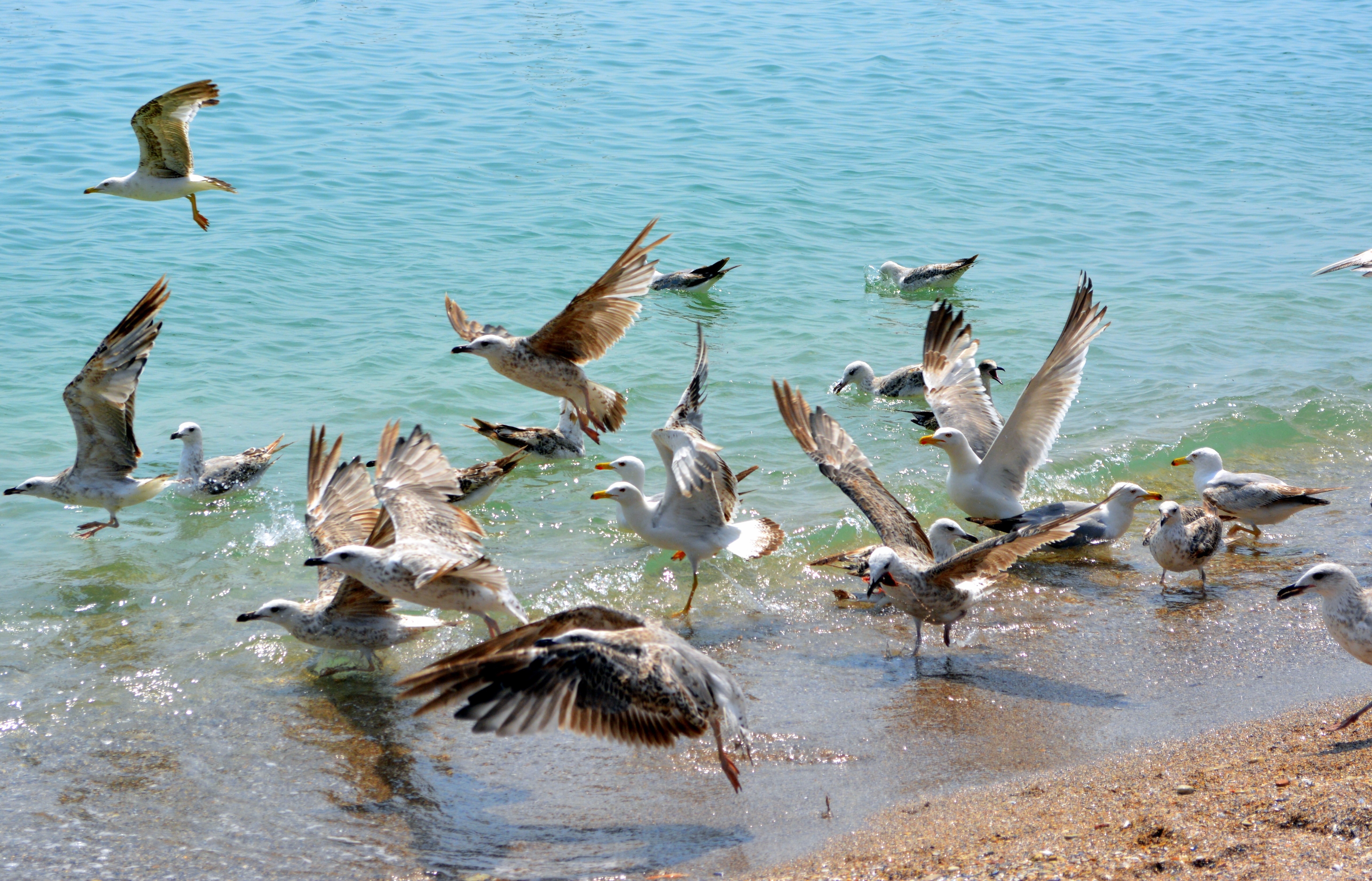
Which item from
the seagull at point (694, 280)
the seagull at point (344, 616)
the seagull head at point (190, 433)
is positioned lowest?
the seagull at point (694, 280)

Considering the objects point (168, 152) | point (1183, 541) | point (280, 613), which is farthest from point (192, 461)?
point (1183, 541)

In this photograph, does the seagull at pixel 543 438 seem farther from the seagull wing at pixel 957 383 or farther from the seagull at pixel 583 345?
the seagull wing at pixel 957 383

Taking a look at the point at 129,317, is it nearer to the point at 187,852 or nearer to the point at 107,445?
the point at 107,445

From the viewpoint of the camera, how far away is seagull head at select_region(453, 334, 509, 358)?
29.2 feet

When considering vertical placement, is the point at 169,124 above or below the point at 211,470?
above

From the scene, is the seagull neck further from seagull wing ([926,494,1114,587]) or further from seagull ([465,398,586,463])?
seagull wing ([926,494,1114,587])

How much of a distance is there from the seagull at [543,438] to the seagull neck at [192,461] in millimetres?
2084

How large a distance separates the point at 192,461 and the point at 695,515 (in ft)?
14.2

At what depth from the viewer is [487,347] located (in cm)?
895

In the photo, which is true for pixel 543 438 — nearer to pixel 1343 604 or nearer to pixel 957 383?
pixel 957 383

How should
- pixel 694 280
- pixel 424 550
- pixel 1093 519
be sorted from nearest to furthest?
pixel 424 550, pixel 1093 519, pixel 694 280

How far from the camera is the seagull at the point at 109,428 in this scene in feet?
26.7

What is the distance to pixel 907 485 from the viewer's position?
9859 mm

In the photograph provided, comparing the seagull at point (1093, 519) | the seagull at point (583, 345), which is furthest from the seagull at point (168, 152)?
the seagull at point (1093, 519)
